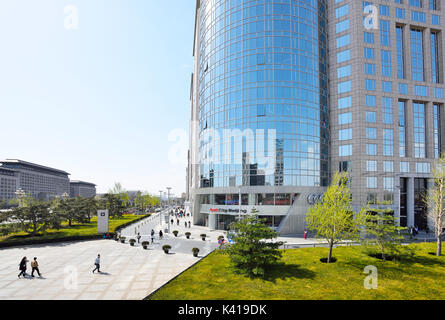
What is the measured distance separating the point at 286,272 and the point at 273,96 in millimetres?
Result: 34666

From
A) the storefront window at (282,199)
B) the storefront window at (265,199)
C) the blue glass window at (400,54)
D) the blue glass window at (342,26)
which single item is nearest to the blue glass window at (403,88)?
the blue glass window at (400,54)

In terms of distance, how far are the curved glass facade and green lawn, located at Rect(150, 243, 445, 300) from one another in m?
24.0

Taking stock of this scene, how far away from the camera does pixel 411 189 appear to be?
46.6 metres

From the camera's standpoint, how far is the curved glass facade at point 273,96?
149 ft

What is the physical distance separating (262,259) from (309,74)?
40.1m

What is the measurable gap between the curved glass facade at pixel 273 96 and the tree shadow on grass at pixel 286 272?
80.5 feet

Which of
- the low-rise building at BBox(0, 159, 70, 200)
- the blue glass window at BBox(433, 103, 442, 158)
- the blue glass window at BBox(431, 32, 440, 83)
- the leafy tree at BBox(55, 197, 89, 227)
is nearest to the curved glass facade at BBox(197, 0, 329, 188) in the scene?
the blue glass window at BBox(433, 103, 442, 158)

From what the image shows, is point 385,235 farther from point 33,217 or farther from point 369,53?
point 33,217

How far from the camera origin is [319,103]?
4778cm

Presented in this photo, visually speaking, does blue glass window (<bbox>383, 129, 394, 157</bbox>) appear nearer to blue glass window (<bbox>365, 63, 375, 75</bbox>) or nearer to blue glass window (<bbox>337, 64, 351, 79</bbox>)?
blue glass window (<bbox>365, 63, 375, 75</bbox>)

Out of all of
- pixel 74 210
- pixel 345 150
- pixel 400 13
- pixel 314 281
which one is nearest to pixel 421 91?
pixel 400 13

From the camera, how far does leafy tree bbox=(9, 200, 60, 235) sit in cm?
3272

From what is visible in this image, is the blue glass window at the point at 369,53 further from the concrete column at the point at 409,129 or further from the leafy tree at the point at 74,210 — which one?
the leafy tree at the point at 74,210

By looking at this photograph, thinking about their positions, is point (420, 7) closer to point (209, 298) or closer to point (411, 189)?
point (411, 189)
